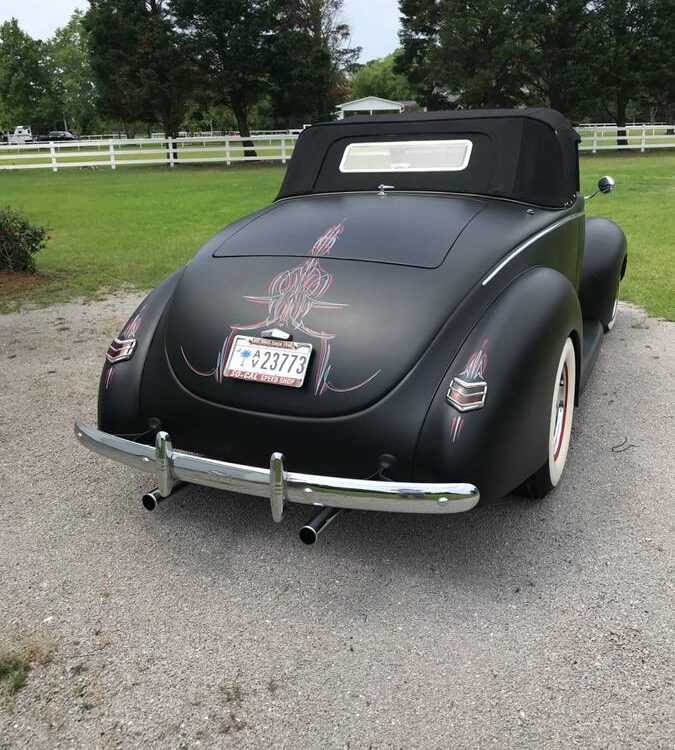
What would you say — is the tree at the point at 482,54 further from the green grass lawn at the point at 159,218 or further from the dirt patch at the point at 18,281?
the dirt patch at the point at 18,281

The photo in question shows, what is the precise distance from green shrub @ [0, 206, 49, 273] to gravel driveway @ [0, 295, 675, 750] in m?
5.06

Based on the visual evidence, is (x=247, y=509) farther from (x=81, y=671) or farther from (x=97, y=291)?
(x=97, y=291)

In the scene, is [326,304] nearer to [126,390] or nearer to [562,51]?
[126,390]

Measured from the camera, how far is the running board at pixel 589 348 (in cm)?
379

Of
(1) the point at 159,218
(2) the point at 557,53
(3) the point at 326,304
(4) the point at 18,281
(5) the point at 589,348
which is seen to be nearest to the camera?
(3) the point at 326,304

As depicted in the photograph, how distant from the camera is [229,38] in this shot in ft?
100

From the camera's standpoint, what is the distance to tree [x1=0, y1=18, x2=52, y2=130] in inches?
2314

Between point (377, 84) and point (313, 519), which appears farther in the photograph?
point (377, 84)

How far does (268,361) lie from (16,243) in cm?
646

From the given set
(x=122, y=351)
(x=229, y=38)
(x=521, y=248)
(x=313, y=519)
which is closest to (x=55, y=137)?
(x=229, y=38)

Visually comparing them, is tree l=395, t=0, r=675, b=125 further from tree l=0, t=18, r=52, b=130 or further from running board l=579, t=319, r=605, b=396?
tree l=0, t=18, r=52, b=130

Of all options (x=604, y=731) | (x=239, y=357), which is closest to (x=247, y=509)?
(x=239, y=357)

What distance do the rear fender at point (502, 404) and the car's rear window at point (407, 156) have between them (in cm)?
115

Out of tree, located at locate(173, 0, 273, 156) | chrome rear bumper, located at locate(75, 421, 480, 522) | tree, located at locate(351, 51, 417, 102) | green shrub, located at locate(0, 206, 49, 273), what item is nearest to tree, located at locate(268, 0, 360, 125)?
tree, located at locate(173, 0, 273, 156)
